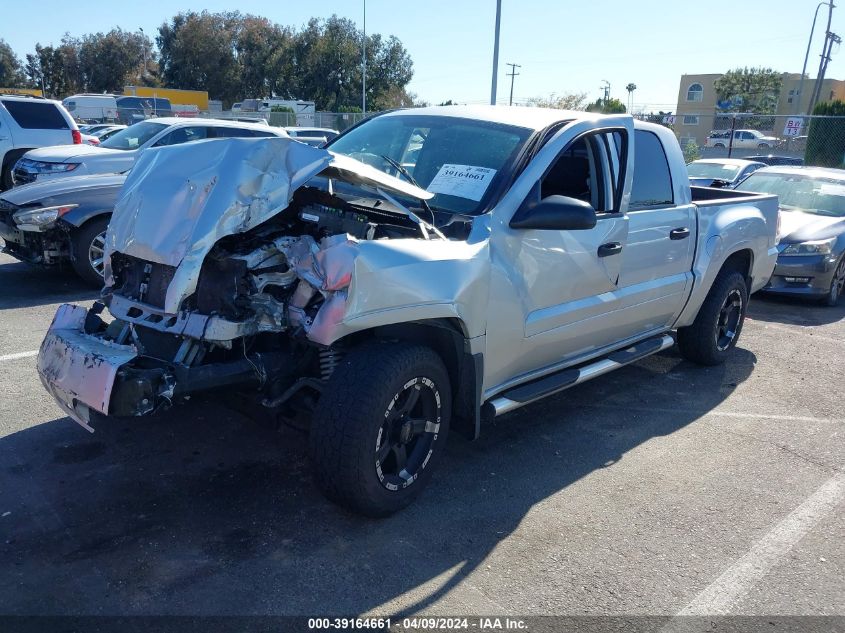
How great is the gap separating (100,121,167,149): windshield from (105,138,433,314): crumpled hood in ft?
25.6

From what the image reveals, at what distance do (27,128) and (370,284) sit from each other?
534 inches

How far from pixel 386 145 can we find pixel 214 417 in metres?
2.08

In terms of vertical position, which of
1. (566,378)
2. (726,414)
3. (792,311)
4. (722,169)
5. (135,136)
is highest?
(135,136)

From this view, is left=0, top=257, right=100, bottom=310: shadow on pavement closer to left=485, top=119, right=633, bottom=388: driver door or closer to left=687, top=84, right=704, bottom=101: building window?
left=485, top=119, right=633, bottom=388: driver door

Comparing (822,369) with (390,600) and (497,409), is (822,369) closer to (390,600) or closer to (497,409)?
(497,409)

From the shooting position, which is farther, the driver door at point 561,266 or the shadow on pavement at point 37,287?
the shadow on pavement at point 37,287

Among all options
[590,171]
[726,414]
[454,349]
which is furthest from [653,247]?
[454,349]

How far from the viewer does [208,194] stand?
3.32m

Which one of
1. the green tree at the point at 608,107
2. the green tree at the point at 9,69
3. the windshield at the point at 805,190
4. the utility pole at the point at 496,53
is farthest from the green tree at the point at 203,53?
the windshield at the point at 805,190

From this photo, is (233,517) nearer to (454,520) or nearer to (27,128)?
(454,520)

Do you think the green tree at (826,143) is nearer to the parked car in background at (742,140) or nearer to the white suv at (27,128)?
the parked car in background at (742,140)

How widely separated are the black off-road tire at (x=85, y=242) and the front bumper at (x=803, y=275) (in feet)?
25.5

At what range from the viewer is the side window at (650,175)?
486cm

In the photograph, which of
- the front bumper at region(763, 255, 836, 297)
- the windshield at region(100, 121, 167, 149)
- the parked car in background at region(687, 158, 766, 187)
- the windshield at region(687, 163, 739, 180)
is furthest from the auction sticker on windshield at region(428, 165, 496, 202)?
the windshield at region(687, 163, 739, 180)
